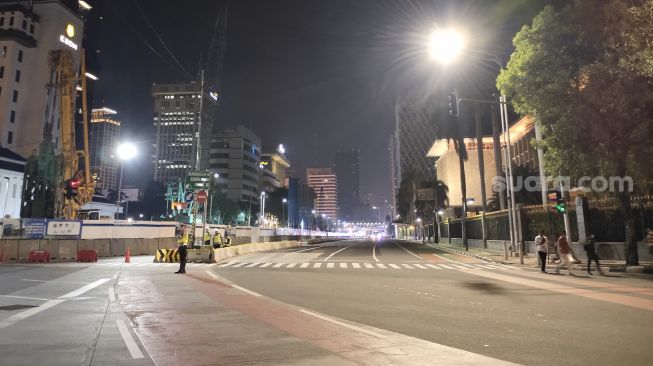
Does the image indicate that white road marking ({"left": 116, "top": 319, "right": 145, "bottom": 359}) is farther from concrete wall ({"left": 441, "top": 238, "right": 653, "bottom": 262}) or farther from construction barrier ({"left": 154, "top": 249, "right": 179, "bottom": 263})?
concrete wall ({"left": 441, "top": 238, "right": 653, "bottom": 262})

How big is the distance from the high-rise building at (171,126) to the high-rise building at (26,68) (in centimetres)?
9322

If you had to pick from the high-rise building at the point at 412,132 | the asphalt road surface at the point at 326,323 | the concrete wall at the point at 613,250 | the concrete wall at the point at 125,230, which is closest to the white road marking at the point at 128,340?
the asphalt road surface at the point at 326,323

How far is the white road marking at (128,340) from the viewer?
642 cm

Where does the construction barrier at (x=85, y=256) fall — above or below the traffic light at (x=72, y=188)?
below

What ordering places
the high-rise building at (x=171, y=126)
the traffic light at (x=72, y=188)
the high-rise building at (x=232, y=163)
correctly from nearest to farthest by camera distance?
the traffic light at (x=72, y=188) → the high-rise building at (x=232, y=163) → the high-rise building at (x=171, y=126)

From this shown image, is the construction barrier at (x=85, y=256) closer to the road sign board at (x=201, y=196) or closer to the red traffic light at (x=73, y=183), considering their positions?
the road sign board at (x=201, y=196)

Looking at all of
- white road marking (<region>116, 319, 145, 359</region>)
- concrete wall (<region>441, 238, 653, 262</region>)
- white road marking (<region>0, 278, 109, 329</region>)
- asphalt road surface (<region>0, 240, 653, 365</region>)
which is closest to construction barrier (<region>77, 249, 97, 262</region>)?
asphalt road surface (<region>0, 240, 653, 365</region>)

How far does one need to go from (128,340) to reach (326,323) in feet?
12.1

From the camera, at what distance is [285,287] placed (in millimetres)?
15156

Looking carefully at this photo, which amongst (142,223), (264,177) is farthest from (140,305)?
(264,177)

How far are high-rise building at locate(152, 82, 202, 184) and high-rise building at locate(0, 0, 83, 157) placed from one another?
93.2 m

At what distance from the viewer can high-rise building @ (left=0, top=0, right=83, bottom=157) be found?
3201 inches

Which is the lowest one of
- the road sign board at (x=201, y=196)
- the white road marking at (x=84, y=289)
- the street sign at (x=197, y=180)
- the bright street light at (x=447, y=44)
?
the white road marking at (x=84, y=289)

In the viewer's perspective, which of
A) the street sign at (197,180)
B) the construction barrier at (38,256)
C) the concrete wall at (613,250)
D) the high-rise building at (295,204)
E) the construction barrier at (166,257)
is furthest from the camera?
the high-rise building at (295,204)
